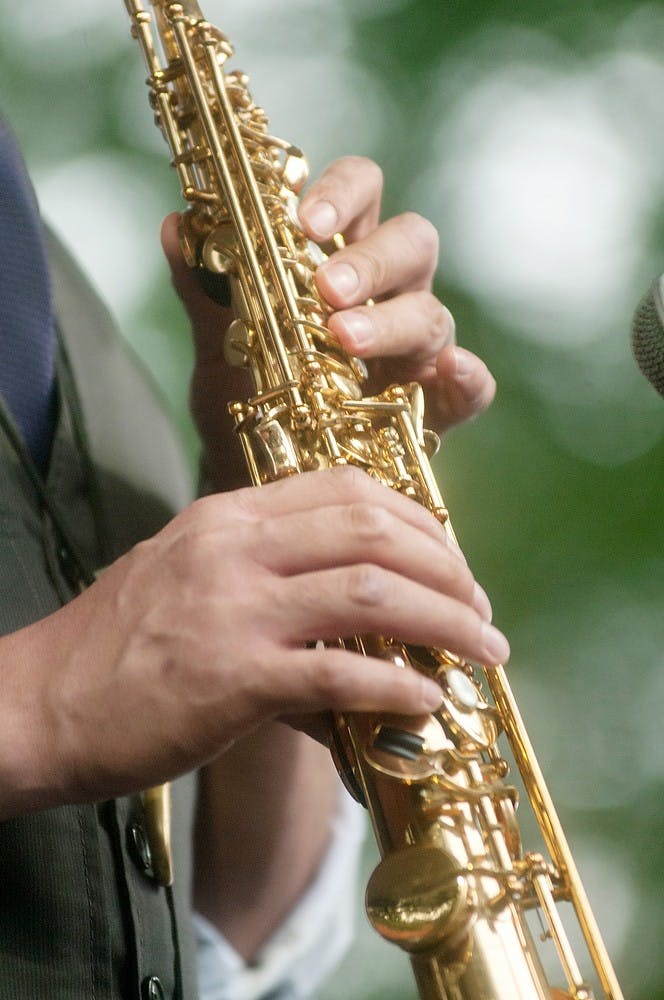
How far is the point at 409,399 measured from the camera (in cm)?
81

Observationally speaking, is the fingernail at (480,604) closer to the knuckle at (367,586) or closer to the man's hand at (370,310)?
the knuckle at (367,586)

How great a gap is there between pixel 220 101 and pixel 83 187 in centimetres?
203

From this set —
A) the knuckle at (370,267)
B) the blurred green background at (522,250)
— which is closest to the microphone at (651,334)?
the knuckle at (370,267)

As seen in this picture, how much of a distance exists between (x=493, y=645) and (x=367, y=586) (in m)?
0.09

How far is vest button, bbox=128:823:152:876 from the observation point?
0.78 m

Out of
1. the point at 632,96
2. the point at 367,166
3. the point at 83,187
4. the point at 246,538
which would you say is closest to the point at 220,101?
the point at 367,166

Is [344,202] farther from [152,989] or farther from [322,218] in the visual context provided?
[152,989]

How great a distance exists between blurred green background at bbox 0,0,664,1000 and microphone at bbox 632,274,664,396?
217 centimetres

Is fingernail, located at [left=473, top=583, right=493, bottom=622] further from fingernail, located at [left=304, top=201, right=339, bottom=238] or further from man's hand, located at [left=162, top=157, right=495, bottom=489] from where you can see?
fingernail, located at [left=304, top=201, right=339, bottom=238]

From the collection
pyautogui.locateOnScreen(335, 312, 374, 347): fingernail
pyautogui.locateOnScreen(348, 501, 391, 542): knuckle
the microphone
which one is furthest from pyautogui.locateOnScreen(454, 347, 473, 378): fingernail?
pyautogui.locateOnScreen(348, 501, 391, 542): knuckle

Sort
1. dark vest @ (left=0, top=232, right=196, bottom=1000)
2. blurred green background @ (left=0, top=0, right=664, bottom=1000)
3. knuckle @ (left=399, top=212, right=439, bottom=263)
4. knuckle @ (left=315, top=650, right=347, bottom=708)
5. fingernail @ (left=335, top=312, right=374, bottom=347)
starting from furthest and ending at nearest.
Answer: blurred green background @ (left=0, top=0, right=664, bottom=1000) < knuckle @ (left=399, top=212, right=439, bottom=263) < fingernail @ (left=335, top=312, right=374, bottom=347) < dark vest @ (left=0, top=232, right=196, bottom=1000) < knuckle @ (left=315, top=650, right=347, bottom=708)

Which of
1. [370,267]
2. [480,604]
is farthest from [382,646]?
[370,267]

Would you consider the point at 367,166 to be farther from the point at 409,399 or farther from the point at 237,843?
the point at 237,843

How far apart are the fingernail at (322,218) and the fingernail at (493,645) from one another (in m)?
0.40
